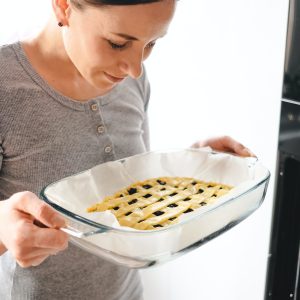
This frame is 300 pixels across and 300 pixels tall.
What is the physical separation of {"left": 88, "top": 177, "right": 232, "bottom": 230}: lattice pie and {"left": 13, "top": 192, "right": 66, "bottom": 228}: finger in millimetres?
162

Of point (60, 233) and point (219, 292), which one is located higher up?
point (60, 233)

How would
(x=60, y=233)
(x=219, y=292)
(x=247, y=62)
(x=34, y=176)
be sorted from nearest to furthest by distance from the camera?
(x=60, y=233), (x=34, y=176), (x=247, y=62), (x=219, y=292)

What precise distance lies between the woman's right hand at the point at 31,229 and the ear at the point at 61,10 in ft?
0.88

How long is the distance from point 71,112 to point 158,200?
0.20 meters

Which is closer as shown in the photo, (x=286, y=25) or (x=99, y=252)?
(x=99, y=252)

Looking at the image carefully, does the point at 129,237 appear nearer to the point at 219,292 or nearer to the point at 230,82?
the point at 230,82

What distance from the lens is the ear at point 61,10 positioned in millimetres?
644

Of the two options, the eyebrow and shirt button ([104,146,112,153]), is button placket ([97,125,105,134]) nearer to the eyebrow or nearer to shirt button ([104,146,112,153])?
shirt button ([104,146,112,153])

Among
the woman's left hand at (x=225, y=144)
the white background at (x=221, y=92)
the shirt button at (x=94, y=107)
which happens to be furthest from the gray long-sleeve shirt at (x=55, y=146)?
the white background at (x=221, y=92)

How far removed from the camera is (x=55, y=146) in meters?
0.72

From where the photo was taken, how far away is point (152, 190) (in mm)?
795

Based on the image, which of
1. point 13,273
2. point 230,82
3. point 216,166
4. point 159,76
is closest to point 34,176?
point 13,273

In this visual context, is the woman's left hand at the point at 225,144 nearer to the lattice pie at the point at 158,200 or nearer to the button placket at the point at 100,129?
the lattice pie at the point at 158,200

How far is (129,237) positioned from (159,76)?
0.79 metres
